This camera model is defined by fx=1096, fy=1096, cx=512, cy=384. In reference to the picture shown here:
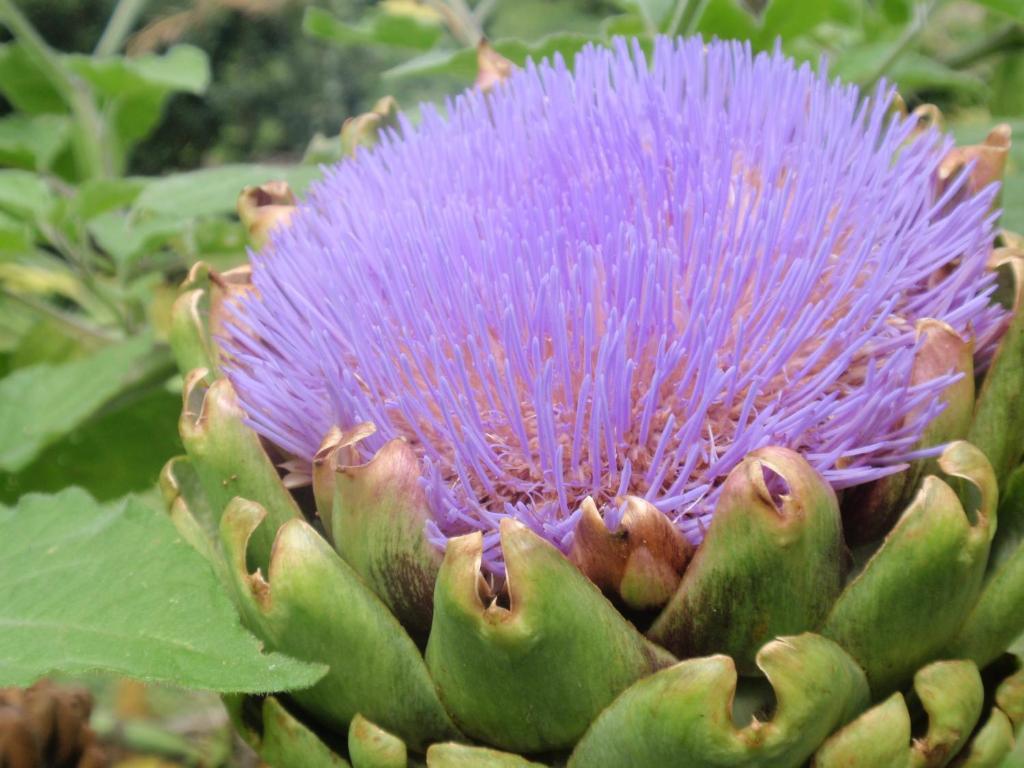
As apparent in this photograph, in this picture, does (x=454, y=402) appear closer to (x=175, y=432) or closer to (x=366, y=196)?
(x=366, y=196)

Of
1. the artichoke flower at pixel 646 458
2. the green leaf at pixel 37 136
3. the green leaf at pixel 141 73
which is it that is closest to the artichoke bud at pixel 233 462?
the artichoke flower at pixel 646 458

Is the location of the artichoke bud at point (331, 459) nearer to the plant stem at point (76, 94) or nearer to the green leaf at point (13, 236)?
the green leaf at point (13, 236)

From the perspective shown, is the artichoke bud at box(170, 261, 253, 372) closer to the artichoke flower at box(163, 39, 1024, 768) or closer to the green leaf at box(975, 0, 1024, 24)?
the artichoke flower at box(163, 39, 1024, 768)

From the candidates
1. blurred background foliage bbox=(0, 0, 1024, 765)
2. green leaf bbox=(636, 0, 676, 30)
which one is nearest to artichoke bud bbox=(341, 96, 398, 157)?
blurred background foliage bbox=(0, 0, 1024, 765)

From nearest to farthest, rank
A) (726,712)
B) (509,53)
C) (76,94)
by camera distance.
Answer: (726,712)
(509,53)
(76,94)

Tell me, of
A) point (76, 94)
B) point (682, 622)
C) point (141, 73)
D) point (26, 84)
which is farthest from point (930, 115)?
point (26, 84)

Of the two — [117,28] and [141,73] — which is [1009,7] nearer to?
[141,73]
